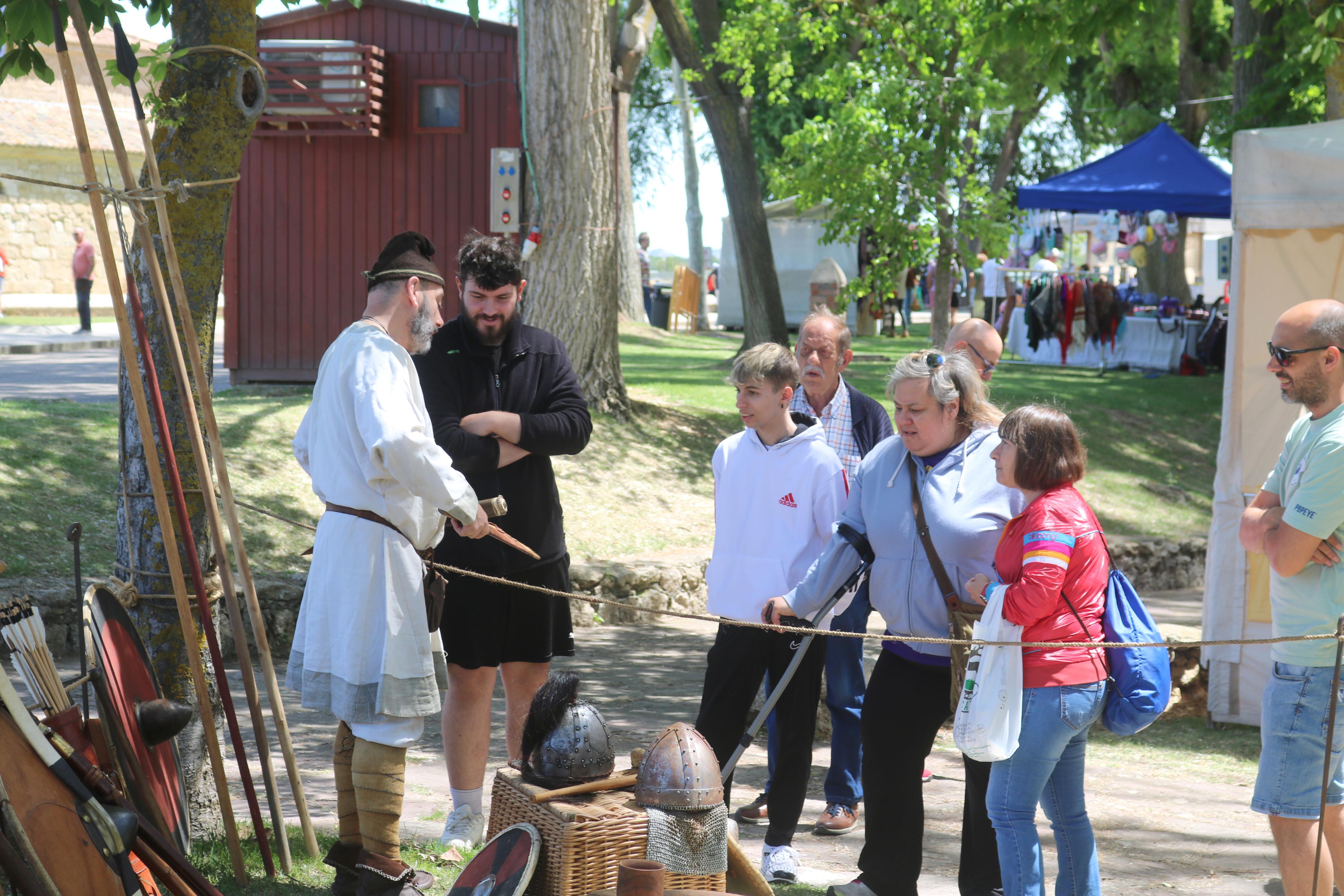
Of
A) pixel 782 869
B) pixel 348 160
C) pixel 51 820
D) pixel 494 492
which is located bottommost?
pixel 782 869

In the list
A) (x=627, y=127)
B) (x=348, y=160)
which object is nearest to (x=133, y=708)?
(x=348, y=160)

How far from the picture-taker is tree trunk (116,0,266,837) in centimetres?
407

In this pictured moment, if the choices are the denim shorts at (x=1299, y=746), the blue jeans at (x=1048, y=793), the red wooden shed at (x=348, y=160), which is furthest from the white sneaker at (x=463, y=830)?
the red wooden shed at (x=348, y=160)

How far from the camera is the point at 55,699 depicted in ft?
10.2

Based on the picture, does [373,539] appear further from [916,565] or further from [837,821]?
[837,821]

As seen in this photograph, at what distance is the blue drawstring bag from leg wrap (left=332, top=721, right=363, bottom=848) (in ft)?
6.98

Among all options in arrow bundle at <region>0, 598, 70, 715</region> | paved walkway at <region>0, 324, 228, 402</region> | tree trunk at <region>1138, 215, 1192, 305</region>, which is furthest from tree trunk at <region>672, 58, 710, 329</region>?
arrow bundle at <region>0, 598, 70, 715</region>

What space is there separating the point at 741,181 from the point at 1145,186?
497cm

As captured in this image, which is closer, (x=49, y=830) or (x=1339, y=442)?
(x=49, y=830)

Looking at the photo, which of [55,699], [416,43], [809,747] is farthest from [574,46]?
[55,699]

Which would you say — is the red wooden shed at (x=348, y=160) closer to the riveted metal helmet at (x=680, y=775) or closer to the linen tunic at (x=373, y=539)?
the linen tunic at (x=373, y=539)

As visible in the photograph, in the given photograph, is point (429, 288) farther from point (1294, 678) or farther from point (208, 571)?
point (1294, 678)

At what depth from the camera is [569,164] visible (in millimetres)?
10281

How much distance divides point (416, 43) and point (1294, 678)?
10.7 metres
